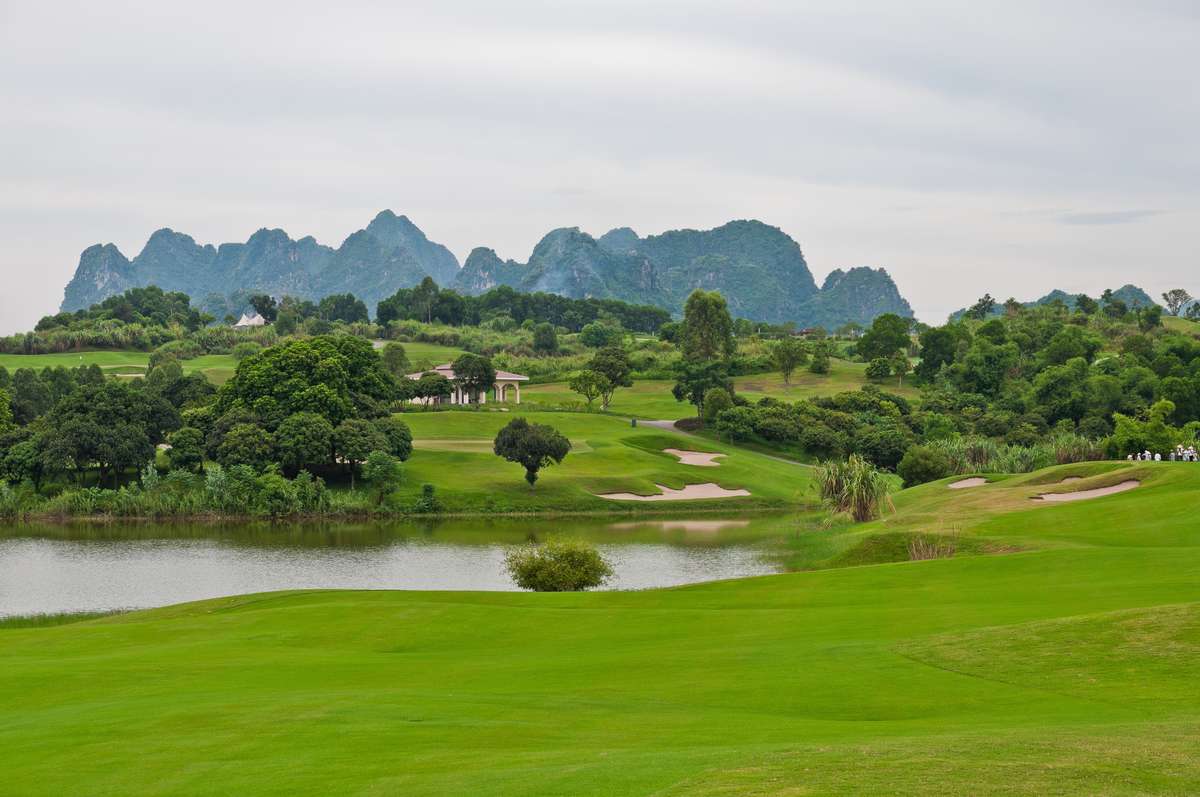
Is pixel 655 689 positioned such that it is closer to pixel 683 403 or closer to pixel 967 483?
pixel 967 483

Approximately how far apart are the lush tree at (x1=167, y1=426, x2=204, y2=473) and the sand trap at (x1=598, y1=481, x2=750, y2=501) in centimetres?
3019

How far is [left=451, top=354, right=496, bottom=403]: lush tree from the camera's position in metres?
123

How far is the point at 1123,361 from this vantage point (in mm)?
122375

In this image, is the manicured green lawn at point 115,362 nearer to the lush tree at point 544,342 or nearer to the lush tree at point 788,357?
the lush tree at point 544,342

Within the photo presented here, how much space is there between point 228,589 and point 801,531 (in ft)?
115

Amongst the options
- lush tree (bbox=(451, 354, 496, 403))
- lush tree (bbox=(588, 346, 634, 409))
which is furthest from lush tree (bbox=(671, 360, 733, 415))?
lush tree (bbox=(451, 354, 496, 403))

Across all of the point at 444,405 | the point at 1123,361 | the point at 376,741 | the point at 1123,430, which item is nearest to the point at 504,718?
the point at 376,741

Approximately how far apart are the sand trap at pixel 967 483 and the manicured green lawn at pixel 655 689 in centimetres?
3455

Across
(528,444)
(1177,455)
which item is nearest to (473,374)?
(528,444)

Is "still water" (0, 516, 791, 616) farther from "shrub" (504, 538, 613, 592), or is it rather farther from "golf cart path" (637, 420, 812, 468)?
"golf cart path" (637, 420, 812, 468)

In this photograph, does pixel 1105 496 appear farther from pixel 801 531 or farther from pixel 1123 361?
pixel 1123 361

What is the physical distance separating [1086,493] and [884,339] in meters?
98.9

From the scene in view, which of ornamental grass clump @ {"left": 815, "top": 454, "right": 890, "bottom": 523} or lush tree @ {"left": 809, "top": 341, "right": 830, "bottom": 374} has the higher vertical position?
lush tree @ {"left": 809, "top": 341, "right": 830, "bottom": 374}

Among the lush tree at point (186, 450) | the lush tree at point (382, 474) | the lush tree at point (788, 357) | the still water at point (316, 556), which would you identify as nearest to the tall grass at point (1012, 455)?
the still water at point (316, 556)
